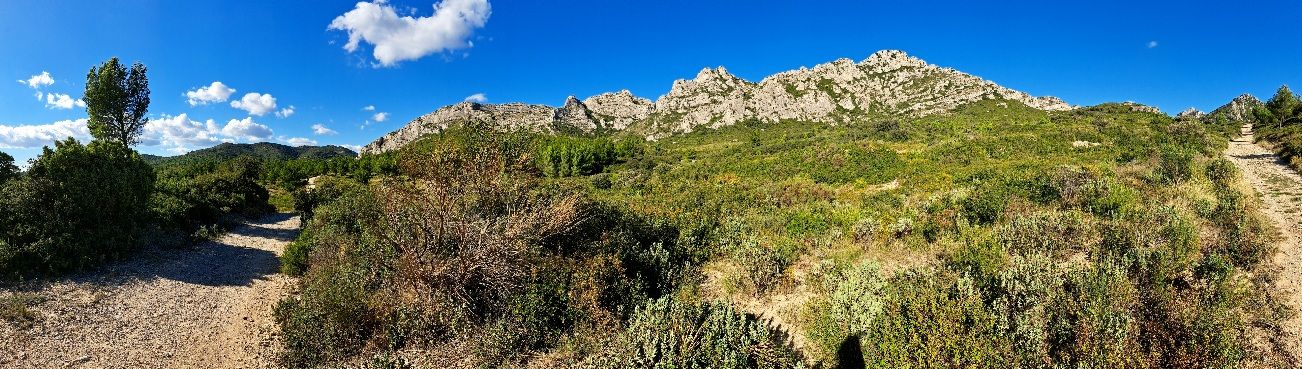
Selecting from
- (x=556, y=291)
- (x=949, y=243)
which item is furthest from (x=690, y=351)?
(x=949, y=243)

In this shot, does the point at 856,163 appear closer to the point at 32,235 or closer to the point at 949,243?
the point at 949,243

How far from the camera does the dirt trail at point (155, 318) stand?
41.4 ft

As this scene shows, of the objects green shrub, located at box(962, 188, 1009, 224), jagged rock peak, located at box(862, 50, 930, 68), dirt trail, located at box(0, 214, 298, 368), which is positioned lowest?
dirt trail, located at box(0, 214, 298, 368)

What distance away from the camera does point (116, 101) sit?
102 ft

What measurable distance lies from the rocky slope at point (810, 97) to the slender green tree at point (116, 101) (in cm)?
8586

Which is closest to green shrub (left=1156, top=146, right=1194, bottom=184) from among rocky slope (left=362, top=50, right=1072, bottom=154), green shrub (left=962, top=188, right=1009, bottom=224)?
green shrub (left=962, top=188, right=1009, bottom=224)

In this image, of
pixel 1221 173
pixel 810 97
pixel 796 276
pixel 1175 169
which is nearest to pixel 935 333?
pixel 796 276

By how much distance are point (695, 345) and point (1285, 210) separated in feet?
65.8

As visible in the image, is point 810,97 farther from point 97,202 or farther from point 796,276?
point 97,202

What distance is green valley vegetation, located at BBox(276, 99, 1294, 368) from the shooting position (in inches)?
286

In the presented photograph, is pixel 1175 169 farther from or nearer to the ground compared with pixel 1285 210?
farther from the ground

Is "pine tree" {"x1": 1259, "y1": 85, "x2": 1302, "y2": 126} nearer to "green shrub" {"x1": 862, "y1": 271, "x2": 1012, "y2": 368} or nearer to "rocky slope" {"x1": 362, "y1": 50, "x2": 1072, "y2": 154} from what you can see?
"green shrub" {"x1": 862, "y1": 271, "x2": 1012, "y2": 368}

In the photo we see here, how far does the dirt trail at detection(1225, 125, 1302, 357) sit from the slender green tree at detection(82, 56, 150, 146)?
49.6 m

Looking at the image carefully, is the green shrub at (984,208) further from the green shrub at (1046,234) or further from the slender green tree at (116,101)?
the slender green tree at (116,101)
